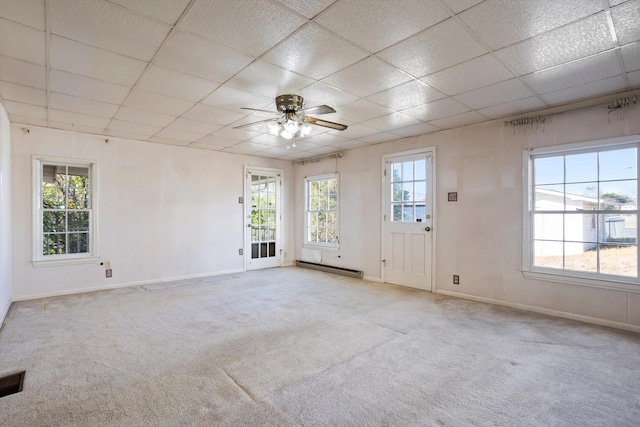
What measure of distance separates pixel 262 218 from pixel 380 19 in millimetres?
5271

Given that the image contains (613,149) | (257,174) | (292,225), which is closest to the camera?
(613,149)

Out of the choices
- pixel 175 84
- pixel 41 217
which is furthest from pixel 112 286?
pixel 175 84

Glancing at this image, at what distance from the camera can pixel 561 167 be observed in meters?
3.81

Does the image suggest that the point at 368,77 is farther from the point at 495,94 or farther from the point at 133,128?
the point at 133,128

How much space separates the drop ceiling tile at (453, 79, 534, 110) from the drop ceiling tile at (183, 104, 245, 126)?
2.62m

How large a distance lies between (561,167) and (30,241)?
702 centimetres

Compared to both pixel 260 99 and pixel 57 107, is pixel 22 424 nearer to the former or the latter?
pixel 260 99

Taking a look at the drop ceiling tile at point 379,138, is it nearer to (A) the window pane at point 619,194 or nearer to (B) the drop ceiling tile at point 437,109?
(B) the drop ceiling tile at point 437,109

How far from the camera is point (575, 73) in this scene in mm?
2887

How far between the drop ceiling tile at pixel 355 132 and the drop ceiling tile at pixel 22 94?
3.42 m

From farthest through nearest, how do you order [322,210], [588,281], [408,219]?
1. [322,210]
2. [408,219]
3. [588,281]

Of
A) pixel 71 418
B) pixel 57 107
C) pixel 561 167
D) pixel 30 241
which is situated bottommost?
pixel 71 418

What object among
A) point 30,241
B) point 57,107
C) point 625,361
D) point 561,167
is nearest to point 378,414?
point 625,361

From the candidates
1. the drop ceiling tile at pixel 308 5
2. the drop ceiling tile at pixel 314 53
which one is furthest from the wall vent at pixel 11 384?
the drop ceiling tile at pixel 308 5
